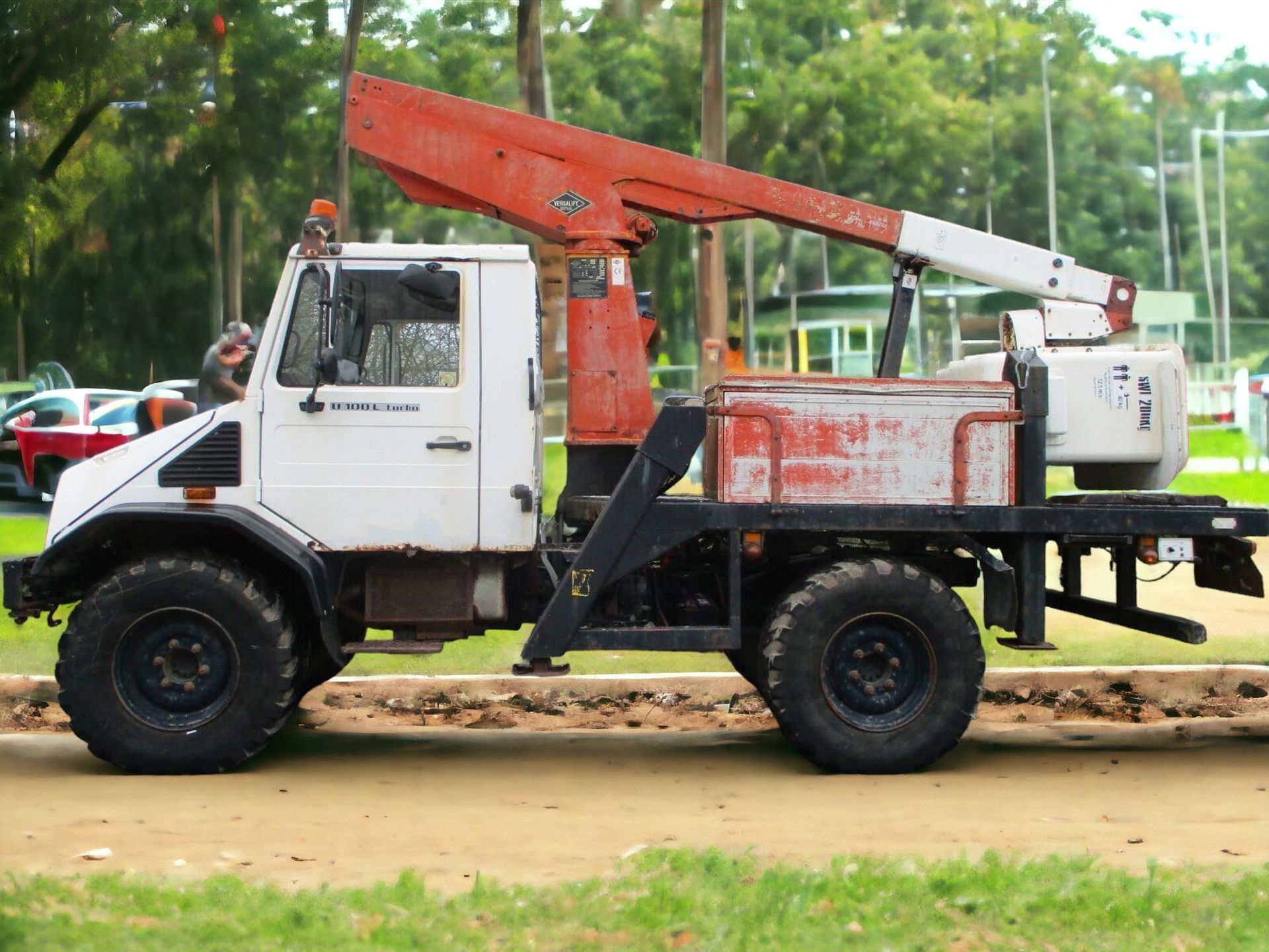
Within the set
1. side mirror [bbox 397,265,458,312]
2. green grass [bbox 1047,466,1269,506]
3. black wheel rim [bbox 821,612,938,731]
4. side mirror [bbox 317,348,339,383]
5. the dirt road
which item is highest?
side mirror [bbox 397,265,458,312]

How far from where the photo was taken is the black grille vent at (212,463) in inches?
289

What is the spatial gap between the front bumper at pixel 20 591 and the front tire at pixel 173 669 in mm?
356

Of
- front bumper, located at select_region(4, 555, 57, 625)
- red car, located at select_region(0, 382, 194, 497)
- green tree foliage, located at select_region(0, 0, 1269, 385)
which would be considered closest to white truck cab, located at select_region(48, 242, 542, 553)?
front bumper, located at select_region(4, 555, 57, 625)

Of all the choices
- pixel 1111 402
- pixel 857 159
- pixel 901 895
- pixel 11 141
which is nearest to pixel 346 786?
pixel 901 895

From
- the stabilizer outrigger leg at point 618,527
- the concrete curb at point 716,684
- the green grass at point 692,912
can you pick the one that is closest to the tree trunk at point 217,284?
the concrete curb at point 716,684

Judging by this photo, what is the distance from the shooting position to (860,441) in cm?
739

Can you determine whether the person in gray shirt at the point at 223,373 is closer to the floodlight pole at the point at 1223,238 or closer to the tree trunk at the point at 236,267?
the tree trunk at the point at 236,267

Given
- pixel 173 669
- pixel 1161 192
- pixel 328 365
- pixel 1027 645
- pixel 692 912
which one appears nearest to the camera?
pixel 692 912

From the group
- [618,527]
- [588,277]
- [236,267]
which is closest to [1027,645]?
[618,527]

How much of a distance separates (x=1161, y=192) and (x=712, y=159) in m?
5.23

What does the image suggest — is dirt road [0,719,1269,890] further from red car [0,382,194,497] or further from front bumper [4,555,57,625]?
red car [0,382,194,497]

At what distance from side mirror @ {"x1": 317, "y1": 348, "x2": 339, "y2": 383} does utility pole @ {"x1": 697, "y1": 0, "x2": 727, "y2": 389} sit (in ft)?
30.5

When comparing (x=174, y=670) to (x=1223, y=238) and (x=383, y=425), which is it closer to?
(x=383, y=425)

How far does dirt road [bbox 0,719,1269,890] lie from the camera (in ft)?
18.4
